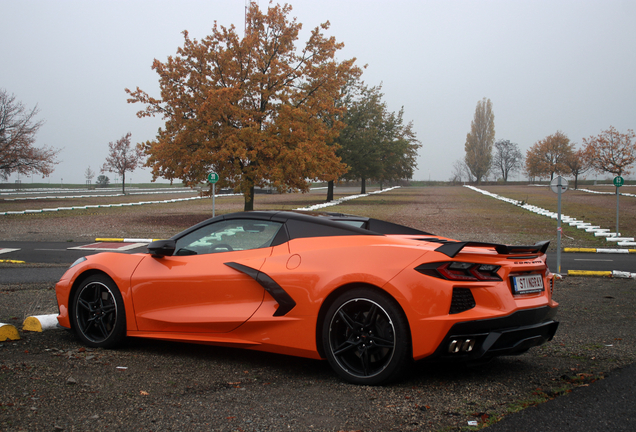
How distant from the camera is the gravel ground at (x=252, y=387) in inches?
128

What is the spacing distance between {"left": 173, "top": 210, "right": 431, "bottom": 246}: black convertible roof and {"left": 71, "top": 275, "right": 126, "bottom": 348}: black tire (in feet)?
4.10

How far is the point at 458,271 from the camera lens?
3.70 meters

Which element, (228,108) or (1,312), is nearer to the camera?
(1,312)

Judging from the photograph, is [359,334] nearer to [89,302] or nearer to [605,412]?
[605,412]

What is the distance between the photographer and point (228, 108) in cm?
2472

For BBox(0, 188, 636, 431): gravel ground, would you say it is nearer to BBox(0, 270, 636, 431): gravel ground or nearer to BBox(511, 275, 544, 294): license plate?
BBox(0, 270, 636, 431): gravel ground

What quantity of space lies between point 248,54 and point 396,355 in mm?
24786

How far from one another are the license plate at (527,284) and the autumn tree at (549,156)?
9825 centimetres

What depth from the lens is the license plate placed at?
3.87m

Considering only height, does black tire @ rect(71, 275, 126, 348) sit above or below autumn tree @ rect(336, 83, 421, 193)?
below

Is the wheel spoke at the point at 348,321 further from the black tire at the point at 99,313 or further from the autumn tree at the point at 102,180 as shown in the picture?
the autumn tree at the point at 102,180

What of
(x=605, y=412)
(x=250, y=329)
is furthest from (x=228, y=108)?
(x=605, y=412)

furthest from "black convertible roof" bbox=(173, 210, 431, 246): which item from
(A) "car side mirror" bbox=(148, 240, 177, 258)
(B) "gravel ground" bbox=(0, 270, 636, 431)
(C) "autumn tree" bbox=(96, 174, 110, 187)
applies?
(C) "autumn tree" bbox=(96, 174, 110, 187)

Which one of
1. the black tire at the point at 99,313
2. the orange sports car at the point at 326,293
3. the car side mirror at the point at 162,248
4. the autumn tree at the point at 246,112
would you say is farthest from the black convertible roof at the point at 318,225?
the autumn tree at the point at 246,112
